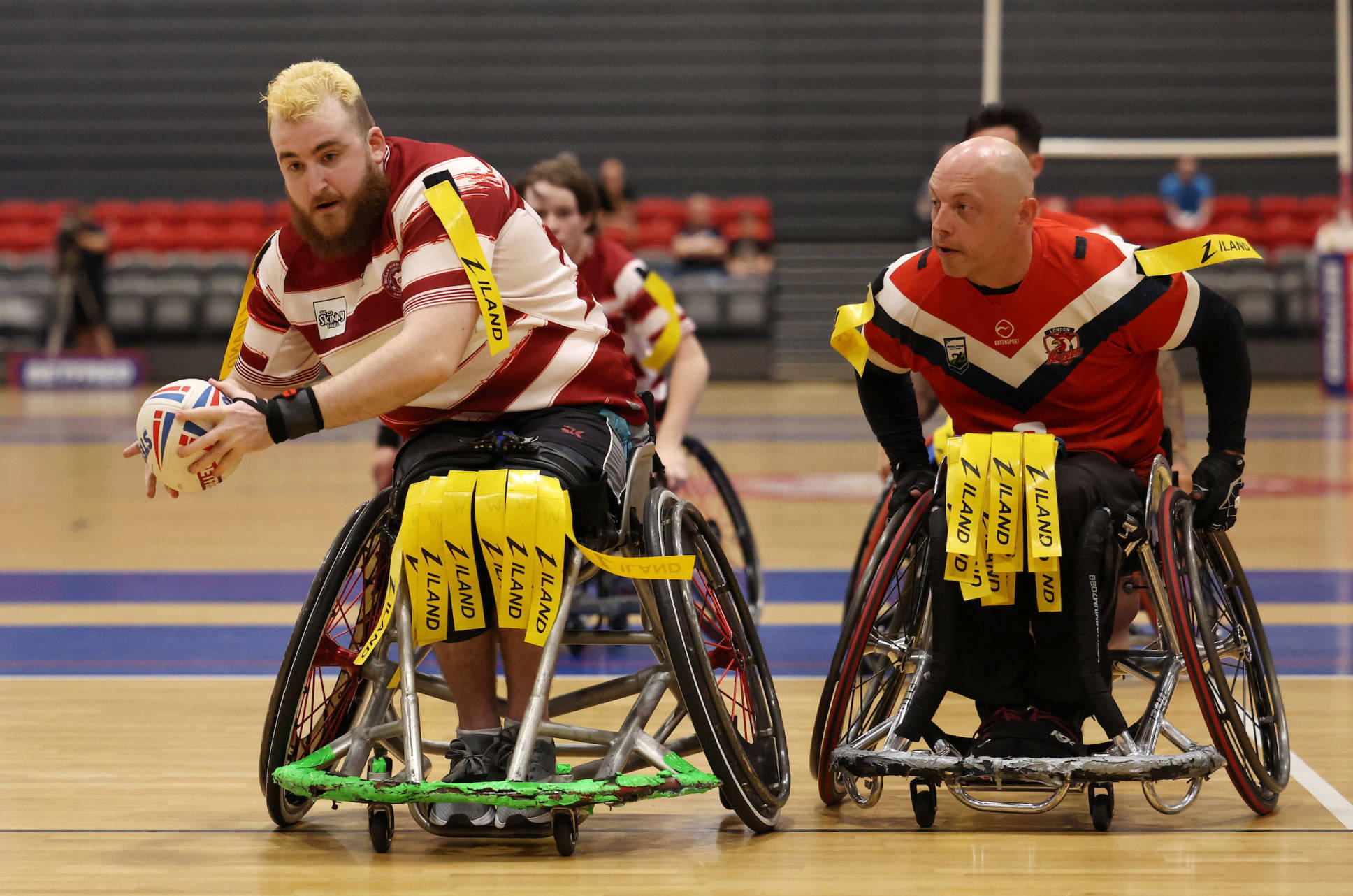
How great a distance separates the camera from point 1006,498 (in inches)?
111

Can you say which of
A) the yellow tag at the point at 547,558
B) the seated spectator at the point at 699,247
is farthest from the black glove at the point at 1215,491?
the seated spectator at the point at 699,247

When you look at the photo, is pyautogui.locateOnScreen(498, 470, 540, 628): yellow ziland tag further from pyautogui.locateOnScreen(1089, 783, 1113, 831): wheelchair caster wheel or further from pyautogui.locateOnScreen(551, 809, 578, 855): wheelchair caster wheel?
pyautogui.locateOnScreen(1089, 783, 1113, 831): wheelchair caster wheel

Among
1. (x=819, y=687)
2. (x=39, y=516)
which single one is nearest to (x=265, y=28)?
(x=39, y=516)

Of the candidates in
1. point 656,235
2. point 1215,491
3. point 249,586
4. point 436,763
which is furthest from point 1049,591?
point 656,235

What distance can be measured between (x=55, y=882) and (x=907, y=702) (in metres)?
1.45

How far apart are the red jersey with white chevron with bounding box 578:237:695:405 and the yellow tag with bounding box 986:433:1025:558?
1935mm

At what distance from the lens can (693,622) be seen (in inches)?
105

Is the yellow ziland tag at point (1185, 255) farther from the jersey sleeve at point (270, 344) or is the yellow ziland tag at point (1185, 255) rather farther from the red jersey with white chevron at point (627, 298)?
the red jersey with white chevron at point (627, 298)

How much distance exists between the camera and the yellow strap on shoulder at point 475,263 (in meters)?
2.69

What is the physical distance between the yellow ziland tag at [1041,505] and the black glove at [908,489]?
245mm

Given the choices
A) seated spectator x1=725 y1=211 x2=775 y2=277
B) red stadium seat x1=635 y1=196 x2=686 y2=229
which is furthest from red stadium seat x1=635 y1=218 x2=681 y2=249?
seated spectator x1=725 y1=211 x2=775 y2=277

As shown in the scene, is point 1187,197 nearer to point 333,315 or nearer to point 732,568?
point 732,568

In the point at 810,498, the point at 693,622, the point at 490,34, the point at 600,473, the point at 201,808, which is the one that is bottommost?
the point at 810,498

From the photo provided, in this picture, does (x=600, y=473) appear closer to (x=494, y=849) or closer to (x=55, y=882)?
(x=494, y=849)
